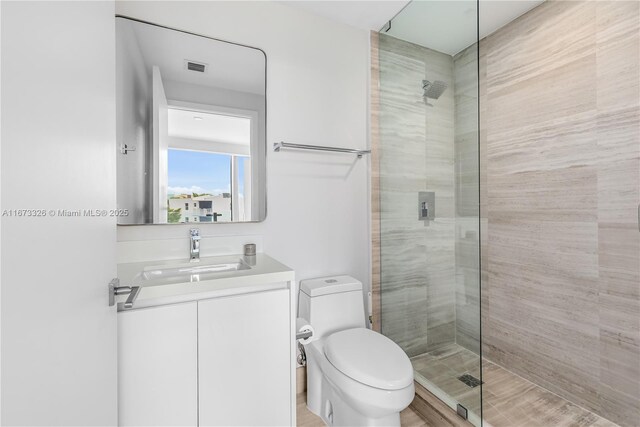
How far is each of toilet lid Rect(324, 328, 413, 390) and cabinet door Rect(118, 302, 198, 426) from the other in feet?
1.90

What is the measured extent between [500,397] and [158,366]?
69.4 inches

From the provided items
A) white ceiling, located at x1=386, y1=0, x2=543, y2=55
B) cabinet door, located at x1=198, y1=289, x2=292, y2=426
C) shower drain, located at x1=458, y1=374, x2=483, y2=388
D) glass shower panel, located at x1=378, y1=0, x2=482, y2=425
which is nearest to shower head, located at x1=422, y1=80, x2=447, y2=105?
glass shower panel, located at x1=378, y1=0, x2=482, y2=425

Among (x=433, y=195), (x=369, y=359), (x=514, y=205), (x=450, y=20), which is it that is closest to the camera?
(x=369, y=359)

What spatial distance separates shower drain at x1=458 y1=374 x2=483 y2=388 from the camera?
51.5 inches

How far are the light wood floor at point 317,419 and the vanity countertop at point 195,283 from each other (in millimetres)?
771

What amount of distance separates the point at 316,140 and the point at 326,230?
540mm

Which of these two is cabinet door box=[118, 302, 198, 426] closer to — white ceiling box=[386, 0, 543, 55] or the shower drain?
the shower drain

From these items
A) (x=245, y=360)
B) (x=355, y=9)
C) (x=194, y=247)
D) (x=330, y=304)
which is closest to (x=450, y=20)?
(x=355, y=9)

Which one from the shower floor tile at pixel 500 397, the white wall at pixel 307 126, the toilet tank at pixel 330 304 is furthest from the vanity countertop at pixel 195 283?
the shower floor tile at pixel 500 397

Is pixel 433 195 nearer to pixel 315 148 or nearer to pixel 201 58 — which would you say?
pixel 315 148

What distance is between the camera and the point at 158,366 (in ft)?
3.37

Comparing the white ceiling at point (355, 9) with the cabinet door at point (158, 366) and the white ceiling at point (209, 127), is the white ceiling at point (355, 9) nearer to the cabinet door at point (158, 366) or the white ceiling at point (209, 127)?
the white ceiling at point (209, 127)

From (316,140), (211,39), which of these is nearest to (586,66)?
(316,140)

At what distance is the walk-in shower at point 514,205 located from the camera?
54.1 inches
